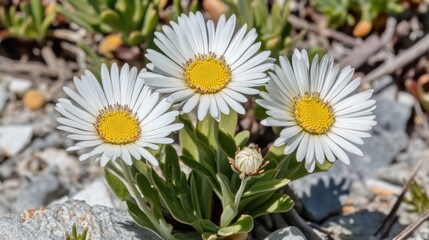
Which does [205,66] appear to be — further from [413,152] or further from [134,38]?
[413,152]

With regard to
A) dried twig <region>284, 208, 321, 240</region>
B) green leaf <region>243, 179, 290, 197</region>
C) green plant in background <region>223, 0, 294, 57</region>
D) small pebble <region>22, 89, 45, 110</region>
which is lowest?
dried twig <region>284, 208, 321, 240</region>

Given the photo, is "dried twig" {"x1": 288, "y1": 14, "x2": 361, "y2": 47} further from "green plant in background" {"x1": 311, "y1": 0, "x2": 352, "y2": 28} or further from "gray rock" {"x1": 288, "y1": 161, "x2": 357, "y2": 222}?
"gray rock" {"x1": 288, "y1": 161, "x2": 357, "y2": 222}

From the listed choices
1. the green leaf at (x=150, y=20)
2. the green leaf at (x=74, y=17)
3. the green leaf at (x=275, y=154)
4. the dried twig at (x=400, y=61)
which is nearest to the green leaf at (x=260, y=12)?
the green leaf at (x=150, y=20)

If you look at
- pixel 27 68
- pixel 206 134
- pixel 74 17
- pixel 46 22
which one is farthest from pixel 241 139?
pixel 27 68

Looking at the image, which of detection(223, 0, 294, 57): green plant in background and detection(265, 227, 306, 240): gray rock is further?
detection(223, 0, 294, 57): green plant in background

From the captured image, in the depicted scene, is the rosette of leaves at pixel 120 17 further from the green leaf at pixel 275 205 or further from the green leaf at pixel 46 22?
the green leaf at pixel 275 205

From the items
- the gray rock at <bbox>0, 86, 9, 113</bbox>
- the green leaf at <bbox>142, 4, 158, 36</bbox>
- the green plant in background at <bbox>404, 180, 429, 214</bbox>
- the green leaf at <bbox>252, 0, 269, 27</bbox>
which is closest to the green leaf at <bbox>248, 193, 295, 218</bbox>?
the green plant in background at <bbox>404, 180, 429, 214</bbox>

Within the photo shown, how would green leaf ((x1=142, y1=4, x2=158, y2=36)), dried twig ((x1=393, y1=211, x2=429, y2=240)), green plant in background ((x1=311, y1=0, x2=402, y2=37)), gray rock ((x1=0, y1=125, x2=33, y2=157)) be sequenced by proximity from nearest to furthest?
dried twig ((x1=393, y1=211, x2=429, y2=240)) → green leaf ((x1=142, y1=4, x2=158, y2=36)) → gray rock ((x1=0, y1=125, x2=33, y2=157)) → green plant in background ((x1=311, y1=0, x2=402, y2=37))
